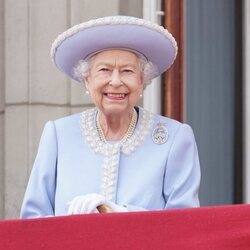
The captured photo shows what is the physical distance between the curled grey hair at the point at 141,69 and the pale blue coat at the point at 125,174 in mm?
228

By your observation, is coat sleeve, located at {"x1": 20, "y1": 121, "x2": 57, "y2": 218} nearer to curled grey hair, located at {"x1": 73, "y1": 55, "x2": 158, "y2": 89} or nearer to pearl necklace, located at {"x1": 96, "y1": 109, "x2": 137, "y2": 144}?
pearl necklace, located at {"x1": 96, "y1": 109, "x2": 137, "y2": 144}

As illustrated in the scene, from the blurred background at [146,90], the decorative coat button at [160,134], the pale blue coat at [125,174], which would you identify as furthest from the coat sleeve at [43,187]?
the blurred background at [146,90]

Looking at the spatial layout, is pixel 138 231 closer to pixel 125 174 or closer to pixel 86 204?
pixel 86 204

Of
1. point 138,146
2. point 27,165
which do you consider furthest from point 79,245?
point 27,165

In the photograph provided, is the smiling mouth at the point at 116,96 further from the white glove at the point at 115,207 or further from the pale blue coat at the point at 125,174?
the white glove at the point at 115,207

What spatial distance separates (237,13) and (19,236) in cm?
376

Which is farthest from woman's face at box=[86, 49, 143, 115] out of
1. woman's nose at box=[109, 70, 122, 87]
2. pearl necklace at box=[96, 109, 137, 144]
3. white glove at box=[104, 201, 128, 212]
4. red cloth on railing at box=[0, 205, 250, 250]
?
red cloth on railing at box=[0, 205, 250, 250]

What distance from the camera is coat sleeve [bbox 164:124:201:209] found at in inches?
155

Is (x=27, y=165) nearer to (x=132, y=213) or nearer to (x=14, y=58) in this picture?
(x=14, y=58)

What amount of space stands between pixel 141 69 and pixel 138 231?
76 cm

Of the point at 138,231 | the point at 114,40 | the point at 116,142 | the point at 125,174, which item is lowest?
the point at 138,231

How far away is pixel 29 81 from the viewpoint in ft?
20.9

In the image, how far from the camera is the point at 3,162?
254 inches

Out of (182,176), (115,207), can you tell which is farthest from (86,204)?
(182,176)
